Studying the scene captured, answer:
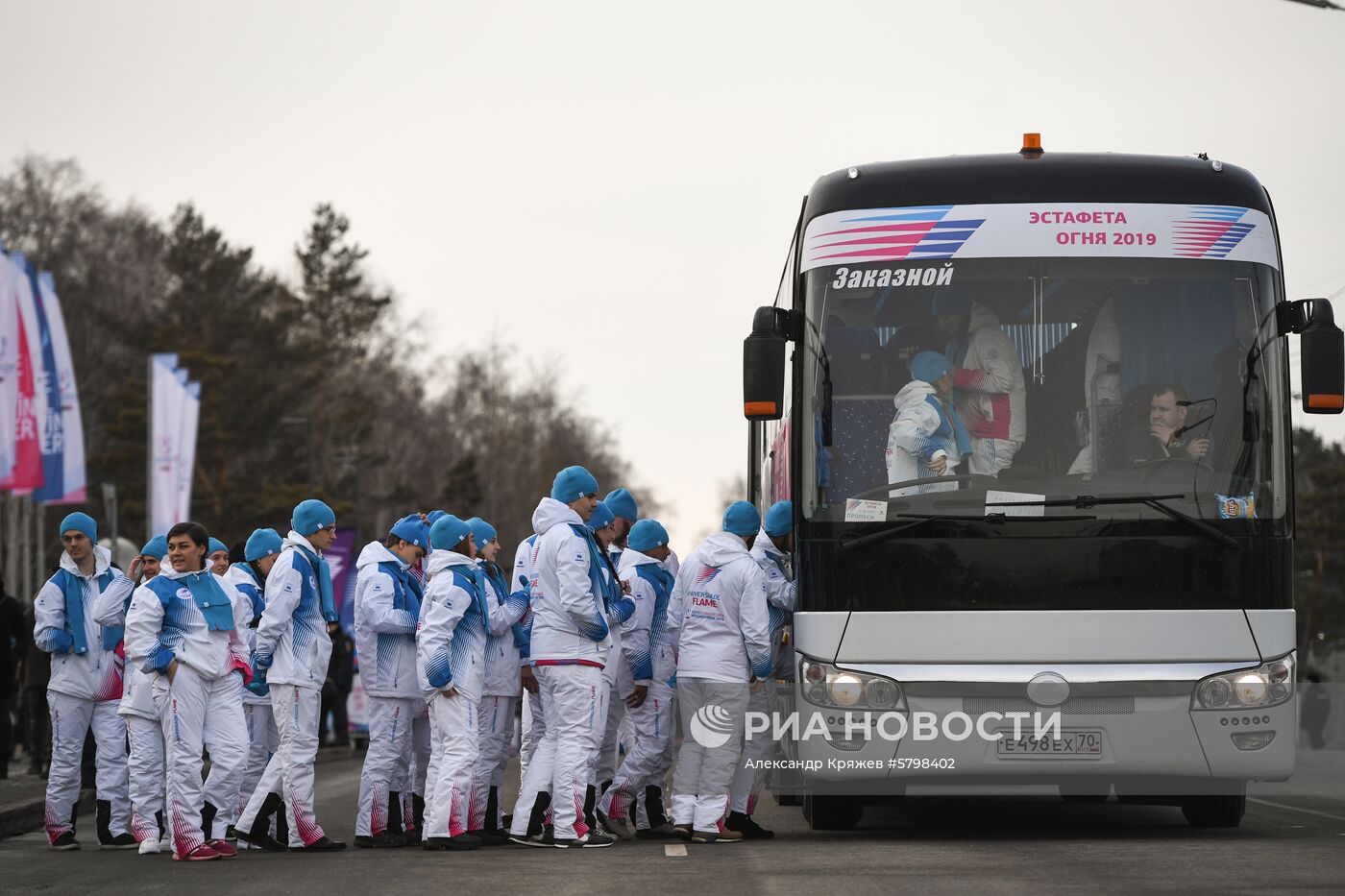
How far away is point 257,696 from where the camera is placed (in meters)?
13.3

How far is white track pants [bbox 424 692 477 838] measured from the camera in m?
12.0

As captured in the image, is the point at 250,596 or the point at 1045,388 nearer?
the point at 1045,388

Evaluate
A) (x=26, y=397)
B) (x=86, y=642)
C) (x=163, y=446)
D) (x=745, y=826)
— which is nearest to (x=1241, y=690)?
(x=745, y=826)

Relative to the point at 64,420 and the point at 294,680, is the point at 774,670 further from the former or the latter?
the point at 64,420

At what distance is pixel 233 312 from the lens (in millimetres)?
64188

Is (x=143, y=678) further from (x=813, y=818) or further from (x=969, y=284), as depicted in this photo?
(x=969, y=284)

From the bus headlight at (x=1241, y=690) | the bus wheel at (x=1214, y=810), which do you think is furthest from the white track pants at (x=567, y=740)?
the bus wheel at (x=1214, y=810)

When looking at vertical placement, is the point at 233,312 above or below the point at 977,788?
above

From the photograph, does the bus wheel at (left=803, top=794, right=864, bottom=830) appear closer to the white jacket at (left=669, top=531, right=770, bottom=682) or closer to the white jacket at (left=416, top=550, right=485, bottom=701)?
the white jacket at (left=669, top=531, right=770, bottom=682)

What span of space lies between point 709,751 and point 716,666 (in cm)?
49

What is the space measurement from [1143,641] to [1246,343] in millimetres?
1713

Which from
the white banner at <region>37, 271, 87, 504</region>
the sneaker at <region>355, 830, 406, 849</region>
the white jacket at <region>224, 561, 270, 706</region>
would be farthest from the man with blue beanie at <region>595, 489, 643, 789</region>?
the white banner at <region>37, 271, 87, 504</region>

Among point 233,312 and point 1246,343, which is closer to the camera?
point 1246,343

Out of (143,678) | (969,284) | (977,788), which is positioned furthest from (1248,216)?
(143,678)
